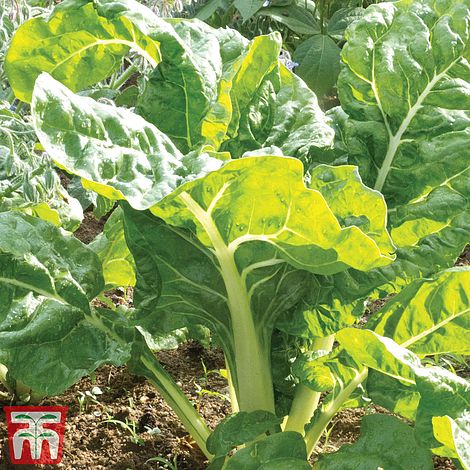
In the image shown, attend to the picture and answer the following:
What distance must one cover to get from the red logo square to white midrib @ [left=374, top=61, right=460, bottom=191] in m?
0.99

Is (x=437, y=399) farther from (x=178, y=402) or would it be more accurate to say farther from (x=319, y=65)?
(x=319, y=65)

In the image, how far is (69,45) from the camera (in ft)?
6.31

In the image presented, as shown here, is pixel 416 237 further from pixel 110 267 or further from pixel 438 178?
pixel 110 267

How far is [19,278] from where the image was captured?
1831 mm

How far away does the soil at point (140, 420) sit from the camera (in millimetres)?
2109

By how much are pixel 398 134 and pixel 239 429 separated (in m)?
0.83

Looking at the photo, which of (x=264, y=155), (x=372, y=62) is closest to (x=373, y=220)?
(x=264, y=155)

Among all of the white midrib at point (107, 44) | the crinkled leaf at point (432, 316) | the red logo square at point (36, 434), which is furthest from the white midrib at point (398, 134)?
the red logo square at point (36, 434)

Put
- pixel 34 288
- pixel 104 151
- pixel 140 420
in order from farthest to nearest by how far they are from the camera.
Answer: pixel 140 420 < pixel 34 288 < pixel 104 151

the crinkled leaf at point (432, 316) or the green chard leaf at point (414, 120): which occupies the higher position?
the green chard leaf at point (414, 120)

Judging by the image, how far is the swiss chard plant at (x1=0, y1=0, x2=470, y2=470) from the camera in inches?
61.6

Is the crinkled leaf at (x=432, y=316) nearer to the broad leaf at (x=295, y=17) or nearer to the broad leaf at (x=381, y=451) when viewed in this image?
the broad leaf at (x=381, y=451)

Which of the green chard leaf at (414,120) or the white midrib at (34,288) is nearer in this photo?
the white midrib at (34,288)

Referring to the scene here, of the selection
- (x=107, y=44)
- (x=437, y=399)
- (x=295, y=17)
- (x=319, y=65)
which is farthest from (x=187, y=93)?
(x=295, y=17)
